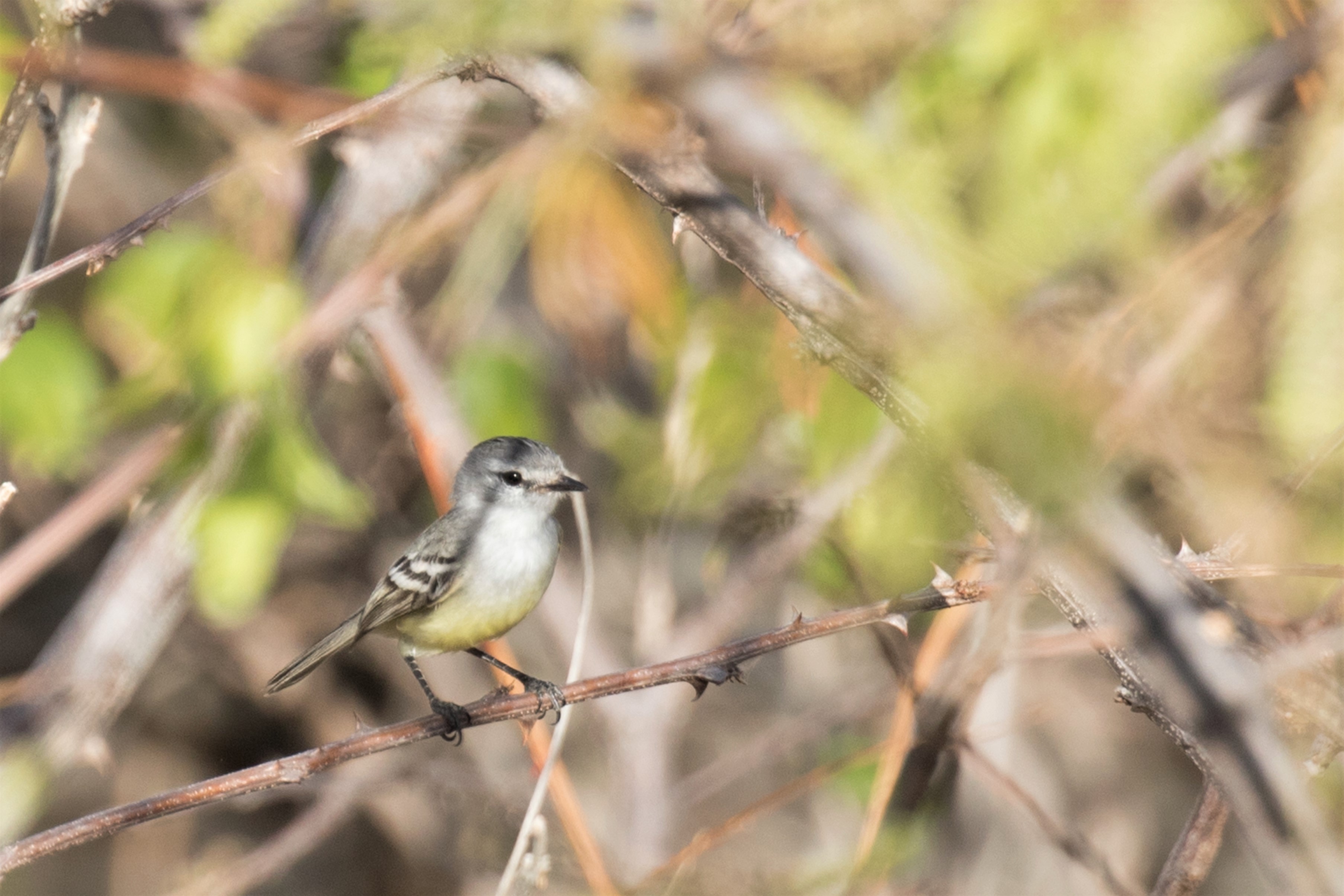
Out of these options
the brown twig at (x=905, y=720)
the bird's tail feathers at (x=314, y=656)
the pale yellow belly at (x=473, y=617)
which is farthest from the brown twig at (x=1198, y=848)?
the bird's tail feathers at (x=314, y=656)

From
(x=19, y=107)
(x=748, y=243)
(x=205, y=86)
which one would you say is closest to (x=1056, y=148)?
(x=748, y=243)

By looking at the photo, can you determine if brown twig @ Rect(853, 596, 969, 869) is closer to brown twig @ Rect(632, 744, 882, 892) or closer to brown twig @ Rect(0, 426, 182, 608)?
brown twig @ Rect(632, 744, 882, 892)

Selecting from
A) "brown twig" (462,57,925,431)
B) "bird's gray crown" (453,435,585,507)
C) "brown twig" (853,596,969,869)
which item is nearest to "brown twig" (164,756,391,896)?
"bird's gray crown" (453,435,585,507)

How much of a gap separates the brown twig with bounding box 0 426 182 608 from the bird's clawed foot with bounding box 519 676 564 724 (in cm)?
154

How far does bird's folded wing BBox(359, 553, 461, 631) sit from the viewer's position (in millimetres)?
3873

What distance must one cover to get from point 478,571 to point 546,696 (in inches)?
46.7

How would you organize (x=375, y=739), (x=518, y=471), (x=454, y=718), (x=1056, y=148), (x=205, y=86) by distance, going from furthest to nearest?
(x=205, y=86) → (x=518, y=471) → (x=454, y=718) → (x=375, y=739) → (x=1056, y=148)

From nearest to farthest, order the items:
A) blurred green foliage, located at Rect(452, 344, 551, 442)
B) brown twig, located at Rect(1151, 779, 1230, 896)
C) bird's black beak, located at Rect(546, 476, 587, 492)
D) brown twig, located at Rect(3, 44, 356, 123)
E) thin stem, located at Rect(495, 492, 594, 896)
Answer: brown twig, located at Rect(1151, 779, 1230, 896) → thin stem, located at Rect(495, 492, 594, 896) → brown twig, located at Rect(3, 44, 356, 123) → bird's black beak, located at Rect(546, 476, 587, 492) → blurred green foliage, located at Rect(452, 344, 551, 442)

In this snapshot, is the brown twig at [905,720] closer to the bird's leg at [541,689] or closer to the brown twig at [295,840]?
the bird's leg at [541,689]

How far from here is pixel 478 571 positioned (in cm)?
385

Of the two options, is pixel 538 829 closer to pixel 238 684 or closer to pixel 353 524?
pixel 353 524

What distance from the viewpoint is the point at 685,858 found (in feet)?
10.2

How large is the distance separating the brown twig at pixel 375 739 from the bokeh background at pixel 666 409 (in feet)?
0.62

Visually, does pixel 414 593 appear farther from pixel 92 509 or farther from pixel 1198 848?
pixel 1198 848
